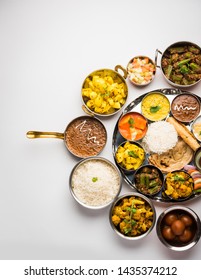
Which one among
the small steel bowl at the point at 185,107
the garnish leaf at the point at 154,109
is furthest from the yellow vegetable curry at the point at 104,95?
the small steel bowl at the point at 185,107

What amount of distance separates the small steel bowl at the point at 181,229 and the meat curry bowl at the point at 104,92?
1.21 meters

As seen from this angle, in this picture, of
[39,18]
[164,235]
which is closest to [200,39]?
[39,18]

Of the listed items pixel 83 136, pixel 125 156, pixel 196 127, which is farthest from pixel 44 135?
pixel 196 127

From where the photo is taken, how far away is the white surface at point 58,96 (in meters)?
4.57

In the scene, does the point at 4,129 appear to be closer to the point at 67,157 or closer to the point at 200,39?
the point at 67,157

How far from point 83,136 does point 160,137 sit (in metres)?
0.81

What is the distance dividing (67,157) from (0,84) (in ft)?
3.79

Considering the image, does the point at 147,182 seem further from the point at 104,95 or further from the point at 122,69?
the point at 122,69

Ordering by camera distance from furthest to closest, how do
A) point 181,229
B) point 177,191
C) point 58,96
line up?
1. point 58,96
2. point 177,191
3. point 181,229

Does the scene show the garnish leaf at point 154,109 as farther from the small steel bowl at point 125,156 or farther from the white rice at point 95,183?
the white rice at point 95,183

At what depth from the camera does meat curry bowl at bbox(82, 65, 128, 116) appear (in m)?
4.68

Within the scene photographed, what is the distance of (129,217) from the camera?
4332 mm

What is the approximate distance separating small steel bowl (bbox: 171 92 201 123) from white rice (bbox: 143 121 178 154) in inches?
6.1

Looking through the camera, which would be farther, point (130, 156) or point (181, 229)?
point (130, 156)
